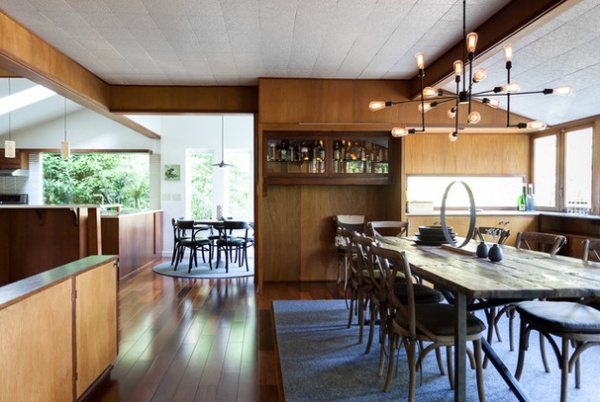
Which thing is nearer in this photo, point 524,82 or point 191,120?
point 524,82

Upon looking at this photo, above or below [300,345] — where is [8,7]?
above

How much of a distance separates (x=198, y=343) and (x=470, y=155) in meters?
4.37

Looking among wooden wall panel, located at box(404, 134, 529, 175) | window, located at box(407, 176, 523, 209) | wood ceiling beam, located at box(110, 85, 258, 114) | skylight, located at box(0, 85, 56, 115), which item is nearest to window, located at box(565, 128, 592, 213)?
wooden wall panel, located at box(404, 134, 529, 175)

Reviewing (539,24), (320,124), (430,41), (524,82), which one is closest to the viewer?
(539,24)

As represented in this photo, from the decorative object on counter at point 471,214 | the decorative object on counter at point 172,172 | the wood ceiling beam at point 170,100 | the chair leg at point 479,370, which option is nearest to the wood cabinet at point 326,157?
the wood ceiling beam at point 170,100

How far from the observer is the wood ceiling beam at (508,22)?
2.61m

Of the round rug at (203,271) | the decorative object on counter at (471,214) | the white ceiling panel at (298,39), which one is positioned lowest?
the round rug at (203,271)

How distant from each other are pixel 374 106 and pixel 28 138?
790cm

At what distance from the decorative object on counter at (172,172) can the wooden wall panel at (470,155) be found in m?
4.78

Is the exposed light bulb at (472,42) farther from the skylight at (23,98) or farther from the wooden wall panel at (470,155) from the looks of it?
the skylight at (23,98)

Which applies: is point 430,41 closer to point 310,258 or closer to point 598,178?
point 598,178

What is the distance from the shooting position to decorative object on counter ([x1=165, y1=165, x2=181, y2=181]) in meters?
8.34

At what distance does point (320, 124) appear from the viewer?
16.0 ft

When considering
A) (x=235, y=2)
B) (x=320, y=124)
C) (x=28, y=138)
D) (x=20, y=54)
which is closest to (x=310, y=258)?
(x=320, y=124)
